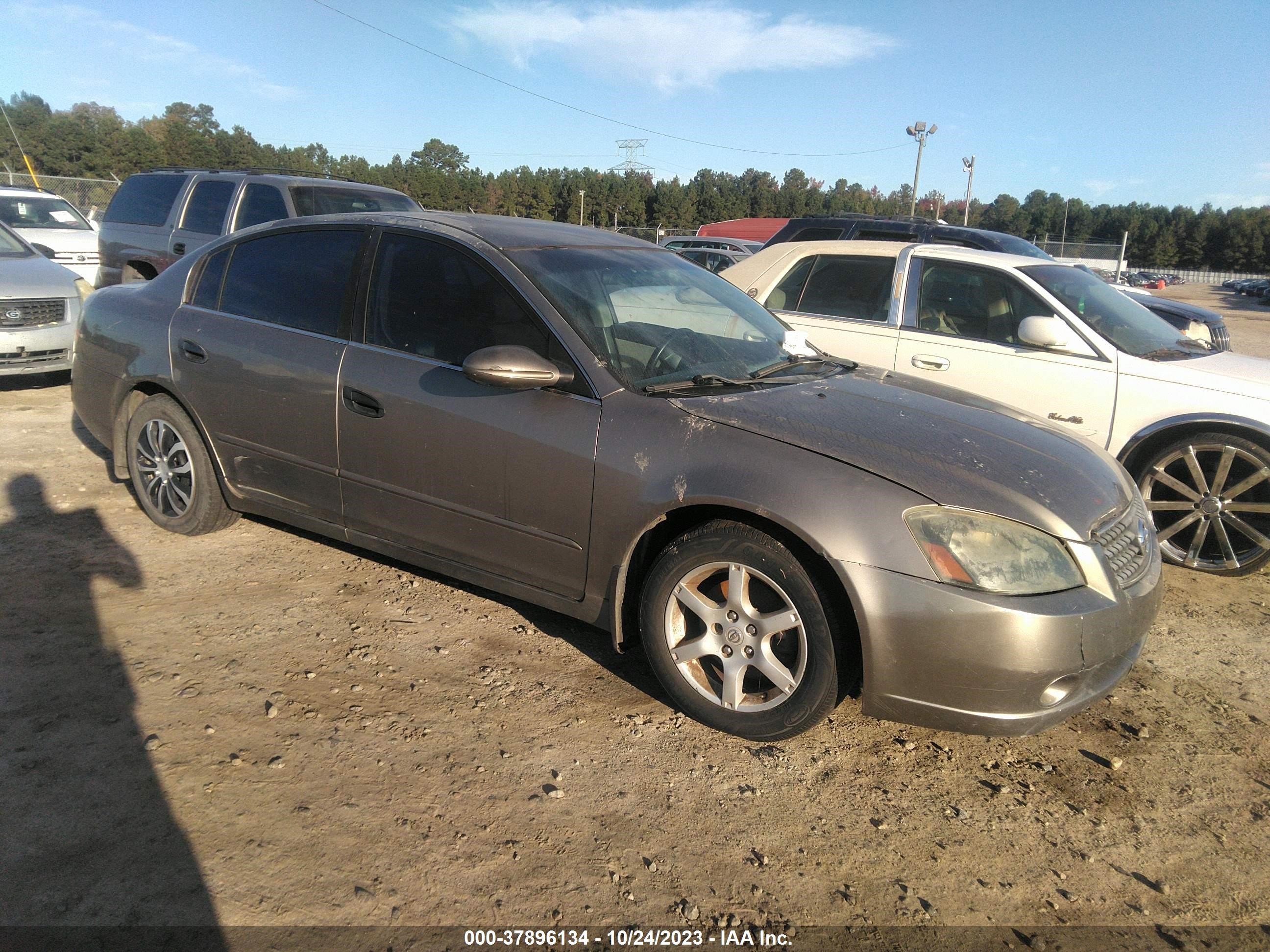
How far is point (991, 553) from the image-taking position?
263 centimetres

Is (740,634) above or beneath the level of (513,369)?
beneath

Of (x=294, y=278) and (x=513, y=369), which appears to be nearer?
(x=513, y=369)

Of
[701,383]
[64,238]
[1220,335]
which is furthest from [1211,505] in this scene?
[64,238]

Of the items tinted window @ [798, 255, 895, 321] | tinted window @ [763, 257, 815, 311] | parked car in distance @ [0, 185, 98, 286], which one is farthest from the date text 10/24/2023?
parked car in distance @ [0, 185, 98, 286]

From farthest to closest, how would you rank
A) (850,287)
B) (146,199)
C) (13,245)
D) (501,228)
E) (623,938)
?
1. (146,199)
2. (13,245)
3. (850,287)
4. (501,228)
5. (623,938)

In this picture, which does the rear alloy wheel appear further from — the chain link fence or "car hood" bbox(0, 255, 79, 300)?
the chain link fence

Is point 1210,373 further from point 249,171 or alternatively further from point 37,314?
point 37,314

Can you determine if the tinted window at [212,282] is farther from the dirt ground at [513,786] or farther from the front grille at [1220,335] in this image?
the front grille at [1220,335]

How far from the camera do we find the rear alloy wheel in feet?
15.0

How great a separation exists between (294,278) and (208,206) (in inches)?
224

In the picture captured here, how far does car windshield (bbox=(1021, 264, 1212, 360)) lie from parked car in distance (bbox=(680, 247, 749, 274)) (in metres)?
9.56

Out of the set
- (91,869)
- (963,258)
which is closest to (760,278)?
(963,258)

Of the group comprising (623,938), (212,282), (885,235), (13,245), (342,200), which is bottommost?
(623,938)

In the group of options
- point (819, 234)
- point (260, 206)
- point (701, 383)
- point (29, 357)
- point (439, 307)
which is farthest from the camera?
point (819, 234)
